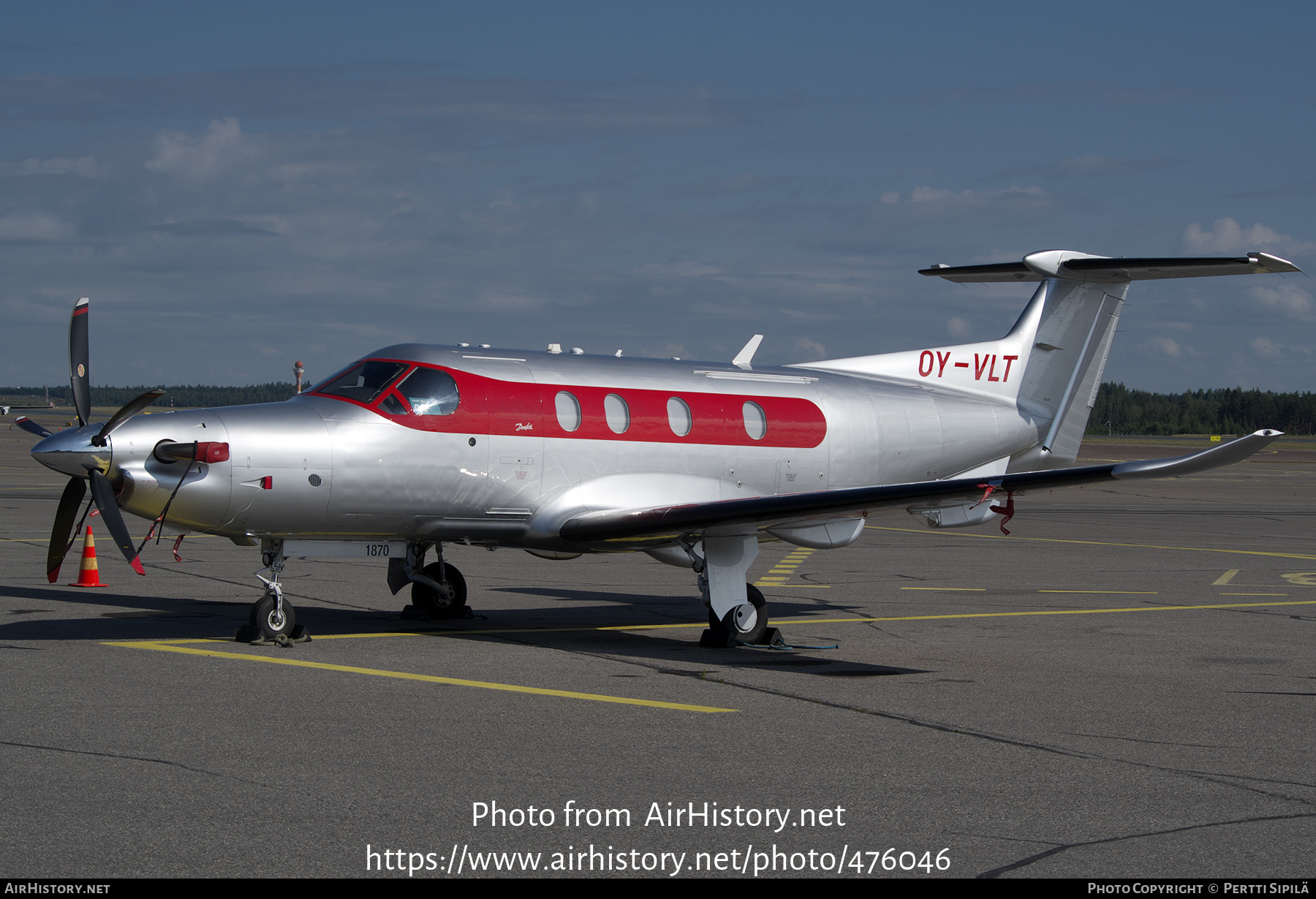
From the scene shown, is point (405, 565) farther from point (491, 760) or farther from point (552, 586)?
point (491, 760)

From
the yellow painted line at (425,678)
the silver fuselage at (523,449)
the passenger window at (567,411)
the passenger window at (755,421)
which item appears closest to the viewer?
the yellow painted line at (425,678)

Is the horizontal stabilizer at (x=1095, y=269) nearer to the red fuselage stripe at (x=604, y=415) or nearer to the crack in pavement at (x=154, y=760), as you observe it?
the red fuselage stripe at (x=604, y=415)

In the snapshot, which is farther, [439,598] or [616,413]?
[439,598]

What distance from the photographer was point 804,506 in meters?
11.4

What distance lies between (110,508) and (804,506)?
6.23m

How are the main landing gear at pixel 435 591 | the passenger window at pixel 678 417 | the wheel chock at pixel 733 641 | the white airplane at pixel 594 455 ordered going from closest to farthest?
1. the white airplane at pixel 594 455
2. the wheel chock at pixel 733 641
3. the passenger window at pixel 678 417
4. the main landing gear at pixel 435 591

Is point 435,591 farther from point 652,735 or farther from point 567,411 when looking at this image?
point 652,735

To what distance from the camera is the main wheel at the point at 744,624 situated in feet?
40.4

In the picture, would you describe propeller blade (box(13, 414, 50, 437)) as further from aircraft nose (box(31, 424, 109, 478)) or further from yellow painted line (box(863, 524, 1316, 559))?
yellow painted line (box(863, 524, 1316, 559))

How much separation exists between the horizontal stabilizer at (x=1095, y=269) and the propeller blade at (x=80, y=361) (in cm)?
1080

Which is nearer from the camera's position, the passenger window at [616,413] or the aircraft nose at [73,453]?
the aircraft nose at [73,453]

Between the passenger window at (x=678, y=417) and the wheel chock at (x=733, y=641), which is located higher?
the passenger window at (x=678, y=417)

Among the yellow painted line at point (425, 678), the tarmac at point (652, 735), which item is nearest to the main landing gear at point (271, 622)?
the tarmac at point (652, 735)

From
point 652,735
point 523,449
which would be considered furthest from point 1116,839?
point 523,449
